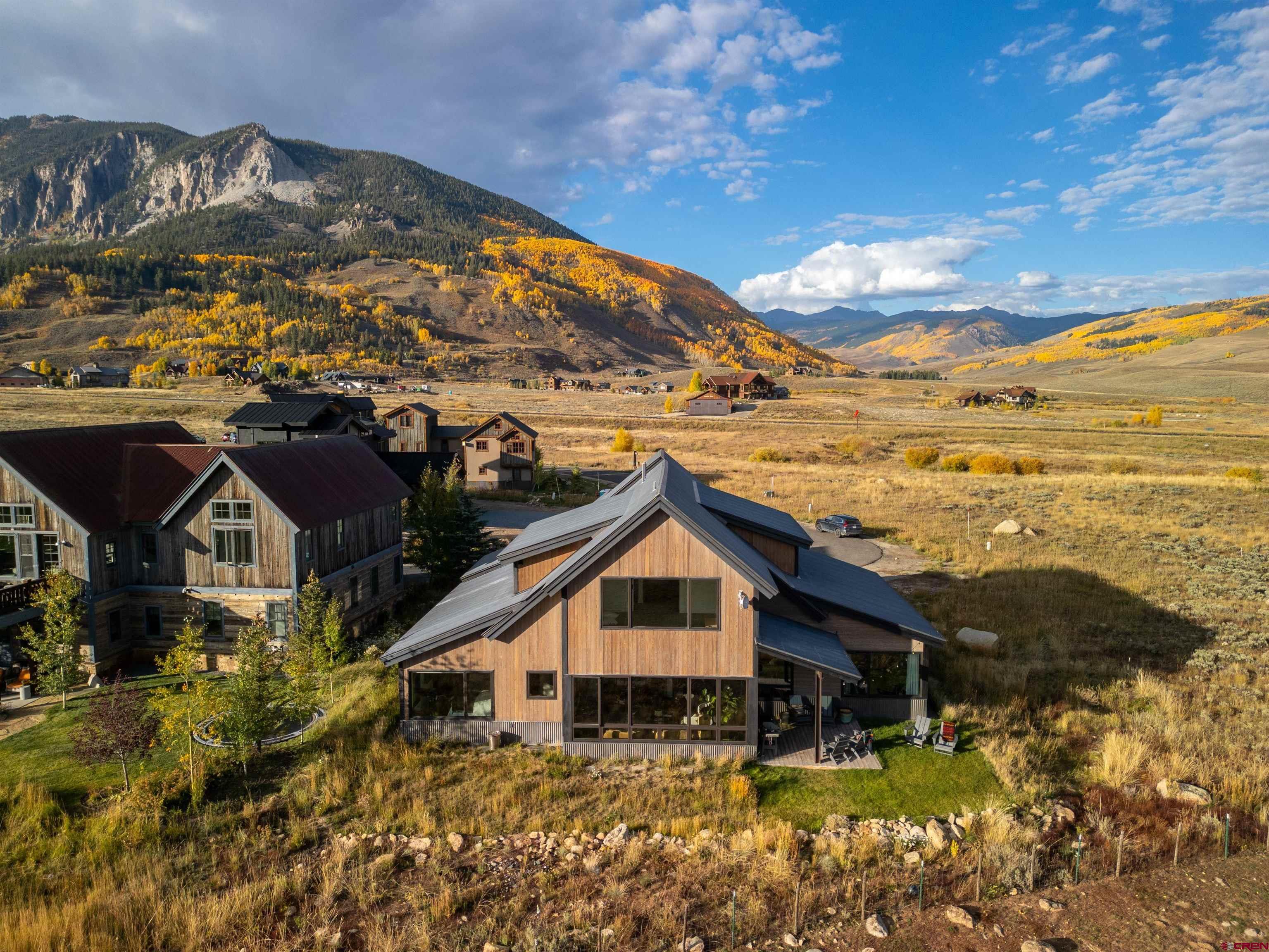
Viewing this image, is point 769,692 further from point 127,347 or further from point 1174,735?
point 127,347

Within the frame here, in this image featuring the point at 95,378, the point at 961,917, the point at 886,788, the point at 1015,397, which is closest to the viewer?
the point at 961,917

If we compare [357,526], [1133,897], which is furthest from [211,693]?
[1133,897]

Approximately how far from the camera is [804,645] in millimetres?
18844

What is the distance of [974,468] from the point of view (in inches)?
2790

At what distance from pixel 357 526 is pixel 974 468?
62.0 metres

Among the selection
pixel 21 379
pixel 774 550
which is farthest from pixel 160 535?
pixel 21 379

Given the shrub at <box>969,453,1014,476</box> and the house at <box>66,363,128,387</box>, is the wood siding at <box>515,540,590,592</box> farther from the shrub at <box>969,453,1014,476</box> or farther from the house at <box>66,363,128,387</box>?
the house at <box>66,363,128,387</box>

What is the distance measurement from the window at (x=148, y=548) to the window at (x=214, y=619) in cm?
250

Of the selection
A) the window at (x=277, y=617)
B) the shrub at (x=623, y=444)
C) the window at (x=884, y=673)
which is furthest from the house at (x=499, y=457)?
the window at (x=884, y=673)

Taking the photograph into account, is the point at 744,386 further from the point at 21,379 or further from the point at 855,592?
the point at 21,379

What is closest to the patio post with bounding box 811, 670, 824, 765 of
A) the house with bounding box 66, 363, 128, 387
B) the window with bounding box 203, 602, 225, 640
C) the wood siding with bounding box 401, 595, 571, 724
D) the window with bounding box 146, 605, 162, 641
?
the wood siding with bounding box 401, 595, 571, 724

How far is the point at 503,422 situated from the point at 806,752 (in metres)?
44.1

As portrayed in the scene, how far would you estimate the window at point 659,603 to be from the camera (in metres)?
17.9

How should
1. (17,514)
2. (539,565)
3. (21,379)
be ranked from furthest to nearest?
1. (21,379)
2. (17,514)
3. (539,565)
